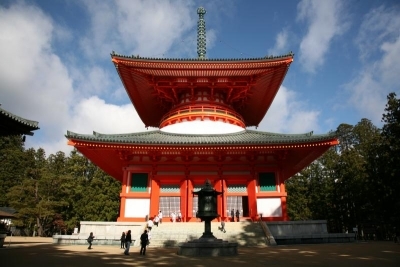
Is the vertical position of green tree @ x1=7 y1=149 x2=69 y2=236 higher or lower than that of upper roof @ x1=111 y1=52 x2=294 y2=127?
lower

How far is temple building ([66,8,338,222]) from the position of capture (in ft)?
68.2

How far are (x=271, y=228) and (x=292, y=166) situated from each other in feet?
25.6

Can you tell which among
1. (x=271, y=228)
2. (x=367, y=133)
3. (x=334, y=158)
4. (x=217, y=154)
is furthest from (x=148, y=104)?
(x=367, y=133)

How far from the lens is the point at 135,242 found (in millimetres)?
17688

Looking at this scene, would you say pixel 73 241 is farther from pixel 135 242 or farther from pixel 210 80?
pixel 210 80

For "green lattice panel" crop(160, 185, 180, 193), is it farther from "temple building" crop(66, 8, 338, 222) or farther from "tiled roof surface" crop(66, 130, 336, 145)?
"tiled roof surface" crop(66, 130, 336, 145)

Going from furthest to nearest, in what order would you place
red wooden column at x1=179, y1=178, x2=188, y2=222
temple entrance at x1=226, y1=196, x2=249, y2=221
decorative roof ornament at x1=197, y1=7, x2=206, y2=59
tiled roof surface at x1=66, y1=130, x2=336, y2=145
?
decorative roof ornament at x1=197, y1=7, x2=206, y2=59 < temple entrance at x1=226, y1=196, x2=249, y2=221 < red wooden column at x1=179, y1=178, x2=188, y2=222 < tiled roof surface at x1=66, y1=130, x2=336, y2=145

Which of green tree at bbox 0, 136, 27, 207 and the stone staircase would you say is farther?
green tree at bbox 0, 136, 27, 207

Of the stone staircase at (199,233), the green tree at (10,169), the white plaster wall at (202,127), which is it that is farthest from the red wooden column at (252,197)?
the green tree at (10,169)

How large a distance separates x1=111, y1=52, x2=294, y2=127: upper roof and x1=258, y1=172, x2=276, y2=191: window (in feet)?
27.1

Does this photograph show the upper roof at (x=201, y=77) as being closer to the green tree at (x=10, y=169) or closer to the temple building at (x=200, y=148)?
the temple building at (x=200, y=148)

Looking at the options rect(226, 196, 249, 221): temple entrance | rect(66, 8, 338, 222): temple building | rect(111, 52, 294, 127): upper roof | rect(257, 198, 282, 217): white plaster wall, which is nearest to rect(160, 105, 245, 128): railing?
rect(66, 8, 338, 222): temple building

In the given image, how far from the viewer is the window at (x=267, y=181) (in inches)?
877

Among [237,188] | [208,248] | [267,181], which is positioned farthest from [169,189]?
[208,248]
